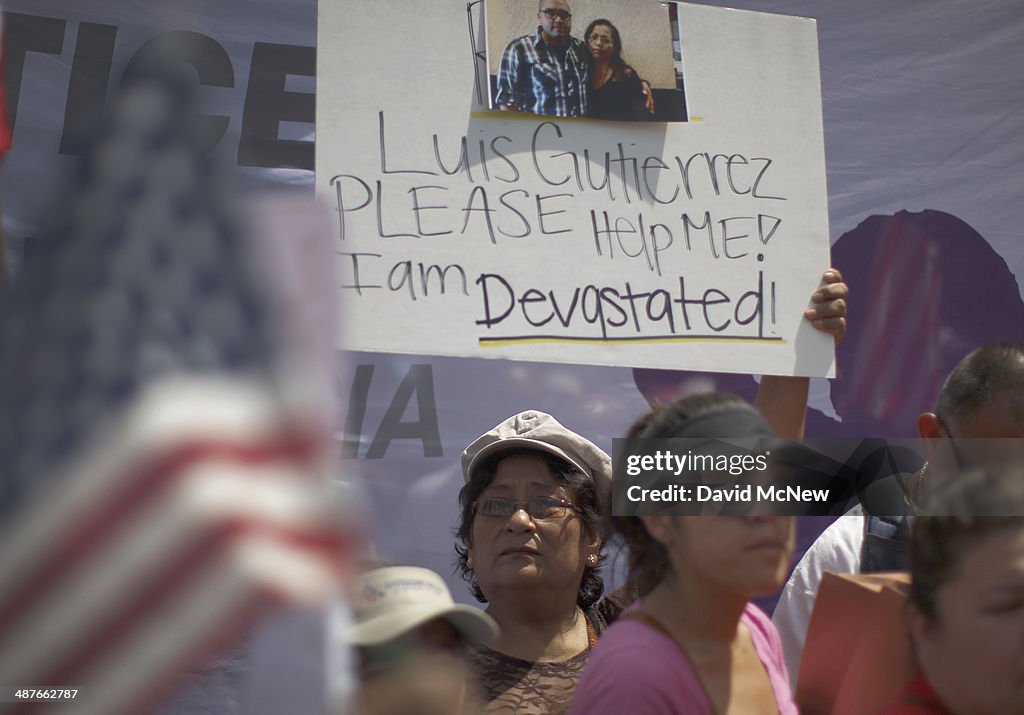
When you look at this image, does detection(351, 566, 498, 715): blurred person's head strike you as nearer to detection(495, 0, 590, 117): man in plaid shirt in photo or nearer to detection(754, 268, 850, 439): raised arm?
detection(754, 268, 850, 439): raised arm

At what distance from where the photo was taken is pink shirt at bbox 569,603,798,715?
1008 mm

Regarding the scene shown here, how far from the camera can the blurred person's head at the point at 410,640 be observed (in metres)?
0.89

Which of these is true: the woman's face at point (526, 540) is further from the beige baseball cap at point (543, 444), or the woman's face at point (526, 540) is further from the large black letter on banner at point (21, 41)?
the large black letter on banner at point (21, 41)

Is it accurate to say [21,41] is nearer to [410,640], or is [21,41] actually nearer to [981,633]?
[410,640]

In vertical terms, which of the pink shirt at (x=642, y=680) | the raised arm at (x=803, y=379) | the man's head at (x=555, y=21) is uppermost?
the man's head at (x=555, y=21)

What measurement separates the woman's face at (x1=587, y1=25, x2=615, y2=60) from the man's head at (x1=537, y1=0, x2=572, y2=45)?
5cm

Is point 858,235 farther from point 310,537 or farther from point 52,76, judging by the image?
point 310,537

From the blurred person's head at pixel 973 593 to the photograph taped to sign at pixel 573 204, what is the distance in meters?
0.59

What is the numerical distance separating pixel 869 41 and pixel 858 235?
1.72ft

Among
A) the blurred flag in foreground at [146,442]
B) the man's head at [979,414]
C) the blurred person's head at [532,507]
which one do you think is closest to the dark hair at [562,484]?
the blurred person's head at [532,507]

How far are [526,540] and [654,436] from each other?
0.79m

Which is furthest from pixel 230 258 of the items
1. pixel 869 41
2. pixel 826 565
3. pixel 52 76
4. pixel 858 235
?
pixel 869 41

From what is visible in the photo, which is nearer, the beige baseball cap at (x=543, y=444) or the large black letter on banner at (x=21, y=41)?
the beige baseball cap at (x=543, y=444)

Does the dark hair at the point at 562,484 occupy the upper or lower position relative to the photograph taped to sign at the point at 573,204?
lower
